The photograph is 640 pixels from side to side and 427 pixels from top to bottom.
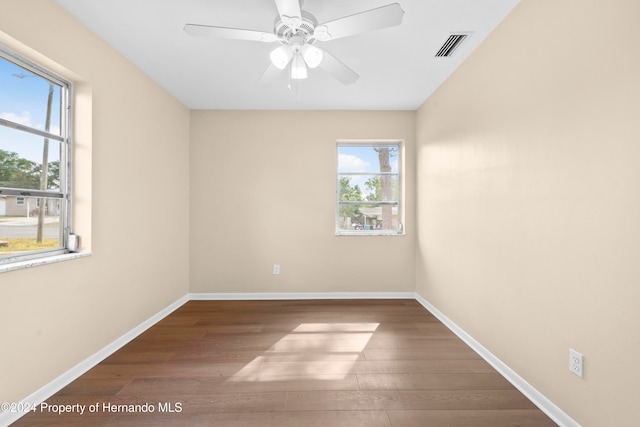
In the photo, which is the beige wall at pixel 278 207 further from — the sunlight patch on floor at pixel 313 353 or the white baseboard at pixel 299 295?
the sunlight patch on floor at pixel 313 353

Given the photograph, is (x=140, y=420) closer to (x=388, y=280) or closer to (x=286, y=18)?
(x=286, y=18)

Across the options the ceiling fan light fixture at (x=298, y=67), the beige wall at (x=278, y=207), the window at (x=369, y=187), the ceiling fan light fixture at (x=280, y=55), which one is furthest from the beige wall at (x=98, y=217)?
the window at (x=369, y=187)

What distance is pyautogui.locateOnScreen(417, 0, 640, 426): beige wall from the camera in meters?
1.33

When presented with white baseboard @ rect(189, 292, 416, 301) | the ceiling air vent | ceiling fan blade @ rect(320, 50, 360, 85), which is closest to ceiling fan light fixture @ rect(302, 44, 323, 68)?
ceiling fan blade @ rect(320, 50, 360, 85)

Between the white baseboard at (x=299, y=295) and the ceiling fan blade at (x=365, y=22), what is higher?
the ceiling fan blade at (x=365, y=22)

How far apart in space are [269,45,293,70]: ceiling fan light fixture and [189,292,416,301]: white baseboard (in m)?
2.87

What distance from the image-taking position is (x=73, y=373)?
6.77 ft

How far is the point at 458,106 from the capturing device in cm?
281

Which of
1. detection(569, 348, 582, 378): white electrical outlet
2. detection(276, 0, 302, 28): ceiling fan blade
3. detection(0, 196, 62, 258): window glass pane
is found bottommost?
detection(569, 348, 582, 378): white electrical outlet

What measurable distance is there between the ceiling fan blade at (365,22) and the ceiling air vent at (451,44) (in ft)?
3.47

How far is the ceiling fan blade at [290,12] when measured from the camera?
154cm

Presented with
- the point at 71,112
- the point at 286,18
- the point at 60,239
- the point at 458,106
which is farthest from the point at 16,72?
the point at 458,106

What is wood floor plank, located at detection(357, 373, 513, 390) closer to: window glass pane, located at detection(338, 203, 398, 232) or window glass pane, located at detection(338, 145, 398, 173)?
A: window glass pane, located at detection(338, 203, 398, 232)

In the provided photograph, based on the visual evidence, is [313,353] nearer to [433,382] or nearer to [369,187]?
[433,382]
